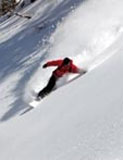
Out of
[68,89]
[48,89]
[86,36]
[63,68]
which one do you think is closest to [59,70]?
[63,68]

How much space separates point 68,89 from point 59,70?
885 mm

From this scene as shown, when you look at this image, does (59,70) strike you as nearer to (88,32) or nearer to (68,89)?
(68,89)

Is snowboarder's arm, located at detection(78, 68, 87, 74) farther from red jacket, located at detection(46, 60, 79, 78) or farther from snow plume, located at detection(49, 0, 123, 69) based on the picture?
snow plume, located at detection(49, 0, 123, 69)

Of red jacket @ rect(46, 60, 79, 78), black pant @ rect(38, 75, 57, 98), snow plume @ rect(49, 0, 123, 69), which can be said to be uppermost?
red jacket @ rect(46, 60, 79, 78)

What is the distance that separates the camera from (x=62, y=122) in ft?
32.8

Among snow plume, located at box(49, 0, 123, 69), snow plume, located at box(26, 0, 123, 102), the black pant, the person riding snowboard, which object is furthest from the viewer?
snow plume, located at box(49, 0, 123, 69)

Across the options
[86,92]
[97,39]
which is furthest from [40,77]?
[86,92]

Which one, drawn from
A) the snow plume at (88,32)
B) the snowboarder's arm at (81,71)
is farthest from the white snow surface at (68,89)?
the snowboarder's arm at (81,71)

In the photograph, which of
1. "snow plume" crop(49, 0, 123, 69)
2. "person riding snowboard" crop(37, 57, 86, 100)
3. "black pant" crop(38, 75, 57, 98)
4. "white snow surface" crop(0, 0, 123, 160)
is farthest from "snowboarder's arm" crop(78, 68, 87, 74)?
"black pant" crop(38, 75, 57, 98)

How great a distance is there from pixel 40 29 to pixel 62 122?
523 inches

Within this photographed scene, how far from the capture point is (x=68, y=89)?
39.9ft

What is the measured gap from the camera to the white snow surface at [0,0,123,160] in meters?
8.37

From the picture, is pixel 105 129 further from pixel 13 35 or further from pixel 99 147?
pixel 13 35

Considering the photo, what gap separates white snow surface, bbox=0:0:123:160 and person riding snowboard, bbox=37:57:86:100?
0.21 metres
